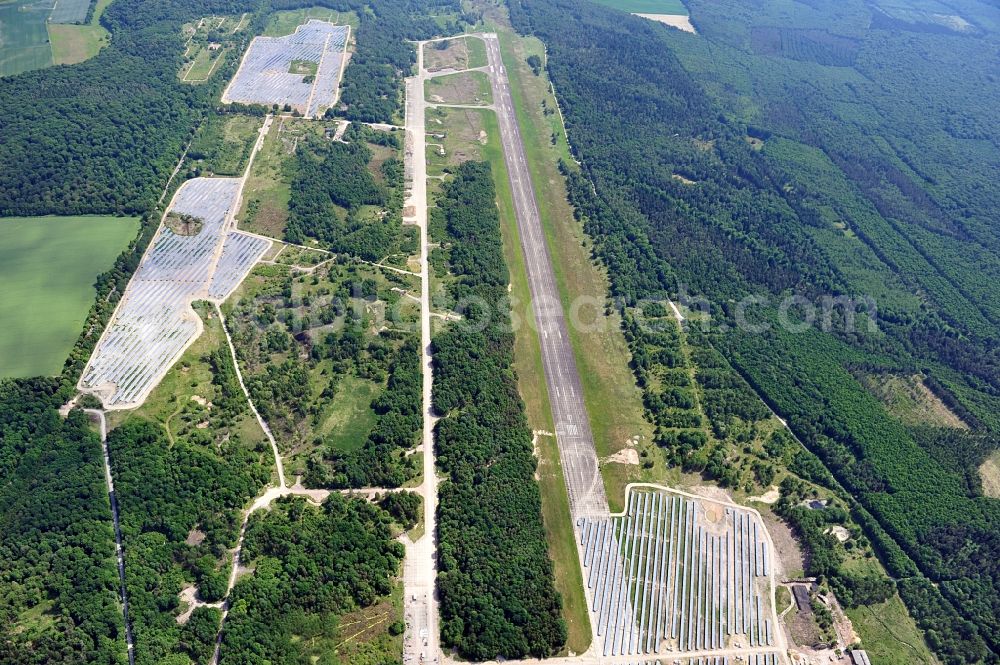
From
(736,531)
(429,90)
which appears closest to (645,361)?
(736,531)

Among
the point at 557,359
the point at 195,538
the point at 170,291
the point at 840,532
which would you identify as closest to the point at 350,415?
the point at 195,538

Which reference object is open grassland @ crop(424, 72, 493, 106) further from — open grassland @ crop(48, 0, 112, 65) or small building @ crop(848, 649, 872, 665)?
small building @ crop(848, 649, 872, 665)

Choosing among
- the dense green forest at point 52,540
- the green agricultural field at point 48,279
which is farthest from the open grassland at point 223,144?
the dense green forest at point 52,540

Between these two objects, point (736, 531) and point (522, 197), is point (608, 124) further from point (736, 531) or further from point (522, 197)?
point (736, 531)

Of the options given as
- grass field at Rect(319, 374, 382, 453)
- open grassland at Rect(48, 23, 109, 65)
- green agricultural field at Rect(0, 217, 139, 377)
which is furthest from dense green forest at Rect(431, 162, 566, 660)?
open grassland at Rect(48, 23, 109, 65)

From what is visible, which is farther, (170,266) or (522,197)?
(522,197)

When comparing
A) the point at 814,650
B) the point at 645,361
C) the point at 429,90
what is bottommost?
the point at 814,650
